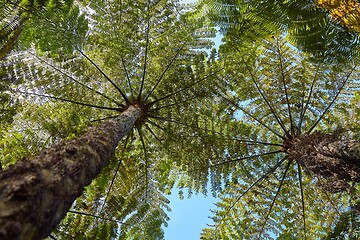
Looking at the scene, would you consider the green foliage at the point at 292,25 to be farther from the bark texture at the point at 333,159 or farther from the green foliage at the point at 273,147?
the bark texture at the point at 333,159

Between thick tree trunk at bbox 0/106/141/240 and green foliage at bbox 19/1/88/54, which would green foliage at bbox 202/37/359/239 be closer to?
green foliage at bbox 19/1/88/54

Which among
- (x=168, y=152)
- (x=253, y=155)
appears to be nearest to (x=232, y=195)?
(x=253, y=155)

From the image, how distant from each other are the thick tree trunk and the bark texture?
76.7 inches

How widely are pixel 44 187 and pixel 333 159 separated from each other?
2376 mm

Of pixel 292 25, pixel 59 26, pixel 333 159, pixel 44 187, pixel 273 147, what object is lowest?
pixel 44 187

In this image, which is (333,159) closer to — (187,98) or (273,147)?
(273,147)

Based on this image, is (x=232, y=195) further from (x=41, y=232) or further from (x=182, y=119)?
(x=41, y=232)

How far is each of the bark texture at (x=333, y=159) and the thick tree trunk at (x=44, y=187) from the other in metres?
1.95

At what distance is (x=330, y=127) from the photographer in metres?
5.12

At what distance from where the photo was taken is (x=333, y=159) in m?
2.69

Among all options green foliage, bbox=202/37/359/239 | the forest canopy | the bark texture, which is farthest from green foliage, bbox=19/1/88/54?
the bark texture

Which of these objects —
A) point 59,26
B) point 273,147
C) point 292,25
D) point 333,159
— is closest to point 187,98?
point 273,147

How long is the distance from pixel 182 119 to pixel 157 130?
0.54 meters

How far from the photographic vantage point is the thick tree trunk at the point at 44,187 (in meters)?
0.99
